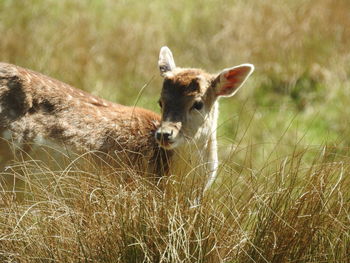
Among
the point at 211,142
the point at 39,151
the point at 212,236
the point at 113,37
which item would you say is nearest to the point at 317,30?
the point at 113,37

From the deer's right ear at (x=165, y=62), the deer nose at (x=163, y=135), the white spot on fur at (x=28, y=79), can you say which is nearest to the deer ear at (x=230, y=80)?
the deer's right ear at (x=165, y=62)

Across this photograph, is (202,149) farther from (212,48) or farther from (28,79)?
(212,48)

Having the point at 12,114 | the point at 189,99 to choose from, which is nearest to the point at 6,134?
the point at 12,114

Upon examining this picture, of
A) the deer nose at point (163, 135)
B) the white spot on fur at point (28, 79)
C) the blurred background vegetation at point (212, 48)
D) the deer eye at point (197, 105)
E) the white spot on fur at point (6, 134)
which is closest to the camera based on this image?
the deer nose at point (163, 135)

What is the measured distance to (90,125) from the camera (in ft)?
21.5

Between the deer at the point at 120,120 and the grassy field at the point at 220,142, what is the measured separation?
0.70 feet

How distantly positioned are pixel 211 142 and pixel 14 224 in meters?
1.80

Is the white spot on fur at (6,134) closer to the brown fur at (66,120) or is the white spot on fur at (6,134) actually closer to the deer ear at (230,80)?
the brown fur at (66,120)

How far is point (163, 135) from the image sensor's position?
620cm

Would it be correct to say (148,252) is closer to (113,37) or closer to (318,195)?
(318,195)

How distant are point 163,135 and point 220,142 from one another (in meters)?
1.55

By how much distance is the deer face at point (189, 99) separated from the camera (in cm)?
634

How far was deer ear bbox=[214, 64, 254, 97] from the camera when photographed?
669cm

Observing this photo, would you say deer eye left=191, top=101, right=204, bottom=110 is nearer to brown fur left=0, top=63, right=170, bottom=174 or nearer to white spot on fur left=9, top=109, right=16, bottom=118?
brown fur left=0, top=63, right=170, bottom=174
